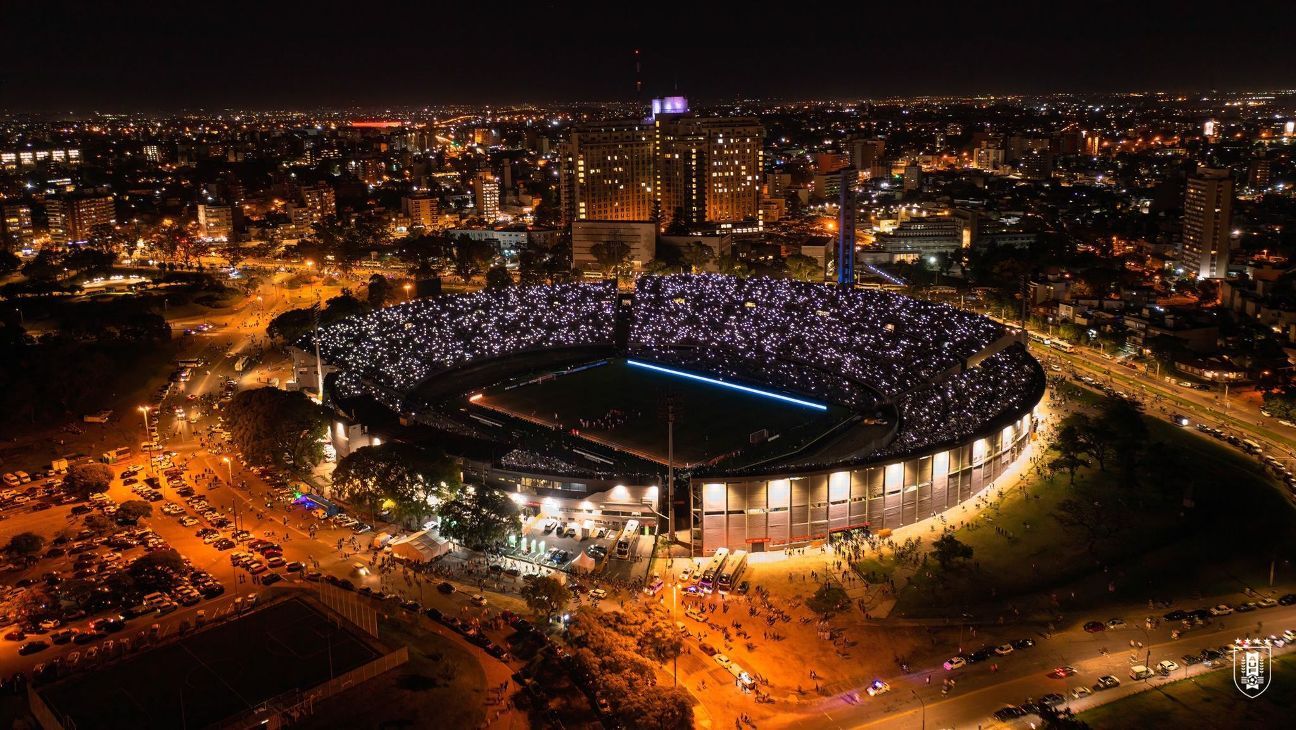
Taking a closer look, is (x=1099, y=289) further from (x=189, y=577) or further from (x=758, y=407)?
(x=189, y=577)

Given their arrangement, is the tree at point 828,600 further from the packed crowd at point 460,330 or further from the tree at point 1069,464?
the packed crowd at point 460,330

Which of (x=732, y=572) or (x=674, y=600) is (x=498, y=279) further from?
(x=674, y=600)

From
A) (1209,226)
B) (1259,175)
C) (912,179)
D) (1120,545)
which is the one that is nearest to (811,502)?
(1120,545)

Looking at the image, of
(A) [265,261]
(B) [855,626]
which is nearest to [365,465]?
(B) [855,626]

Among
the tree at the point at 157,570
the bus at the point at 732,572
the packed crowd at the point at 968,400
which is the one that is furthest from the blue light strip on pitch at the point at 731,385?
the tree at the point at 157,570

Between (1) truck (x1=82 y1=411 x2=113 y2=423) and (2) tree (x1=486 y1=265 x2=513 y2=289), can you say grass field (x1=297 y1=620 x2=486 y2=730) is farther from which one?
(2) tree (x1=486 y1=265 x2=513 y2=289)

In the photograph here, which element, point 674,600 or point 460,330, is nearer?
point 674,600

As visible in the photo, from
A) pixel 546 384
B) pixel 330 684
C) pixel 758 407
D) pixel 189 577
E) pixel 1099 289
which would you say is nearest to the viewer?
pixel 330 684
